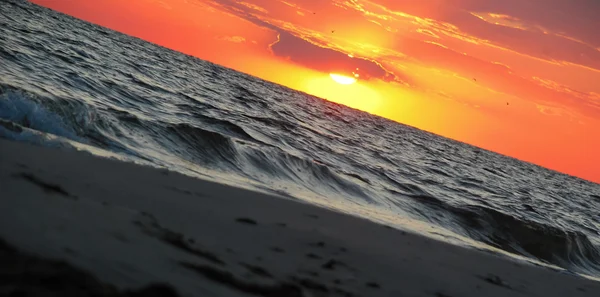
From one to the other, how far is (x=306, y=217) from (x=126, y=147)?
3.42m

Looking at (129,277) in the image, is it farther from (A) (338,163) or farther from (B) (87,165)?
(A) (338,163)

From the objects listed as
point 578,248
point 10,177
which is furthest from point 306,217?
point 578,248

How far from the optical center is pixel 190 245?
323 centimetres

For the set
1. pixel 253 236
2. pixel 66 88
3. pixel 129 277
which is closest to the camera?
pixel 129 277

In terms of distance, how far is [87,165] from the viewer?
457cm

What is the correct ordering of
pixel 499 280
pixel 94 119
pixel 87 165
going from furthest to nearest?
pixel 94 119 < pixel 499 280 < pixel 87 165

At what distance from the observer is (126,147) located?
7.26 m

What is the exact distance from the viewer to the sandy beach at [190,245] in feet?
8.18

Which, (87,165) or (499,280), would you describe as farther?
(499,280)

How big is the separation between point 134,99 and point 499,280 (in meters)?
11.4

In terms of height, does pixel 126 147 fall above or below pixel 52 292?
below

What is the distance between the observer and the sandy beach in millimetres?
2494

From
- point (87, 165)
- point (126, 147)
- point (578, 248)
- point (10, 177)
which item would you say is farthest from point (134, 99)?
point (578, 248)

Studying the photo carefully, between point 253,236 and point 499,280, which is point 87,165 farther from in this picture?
point 499,280
